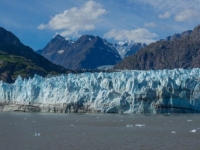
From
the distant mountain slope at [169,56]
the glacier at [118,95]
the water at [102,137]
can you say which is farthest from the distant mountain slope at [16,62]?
the water at [102,137]

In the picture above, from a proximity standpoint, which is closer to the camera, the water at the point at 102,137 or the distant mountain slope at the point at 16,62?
the water at the point at 102,137

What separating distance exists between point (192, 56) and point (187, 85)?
124 meters

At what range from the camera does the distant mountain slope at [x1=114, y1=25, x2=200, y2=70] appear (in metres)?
170

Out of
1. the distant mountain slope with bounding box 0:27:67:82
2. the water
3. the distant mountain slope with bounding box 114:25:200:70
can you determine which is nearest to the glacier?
the water

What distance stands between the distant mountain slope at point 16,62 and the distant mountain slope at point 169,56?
51694 mm

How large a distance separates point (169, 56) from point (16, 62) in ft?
281

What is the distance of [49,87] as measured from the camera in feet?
176

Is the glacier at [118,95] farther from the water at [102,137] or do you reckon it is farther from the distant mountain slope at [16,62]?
the distant mountain slope at [16,62]

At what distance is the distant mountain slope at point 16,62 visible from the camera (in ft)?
340

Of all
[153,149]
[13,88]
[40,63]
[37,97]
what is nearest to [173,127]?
[153,149]

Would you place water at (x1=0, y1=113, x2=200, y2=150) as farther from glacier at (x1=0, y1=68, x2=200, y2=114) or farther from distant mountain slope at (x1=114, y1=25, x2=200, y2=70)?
distant mountain slope at (x1=114, y1=25, x2=200, y2=70)

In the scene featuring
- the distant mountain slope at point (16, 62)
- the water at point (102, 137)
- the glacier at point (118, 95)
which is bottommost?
the water at point (102, 137)

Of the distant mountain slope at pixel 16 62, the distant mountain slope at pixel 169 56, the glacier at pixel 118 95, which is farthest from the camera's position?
the distant mountain slope at pixel 169 56

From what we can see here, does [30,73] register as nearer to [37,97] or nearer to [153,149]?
[37,97]
